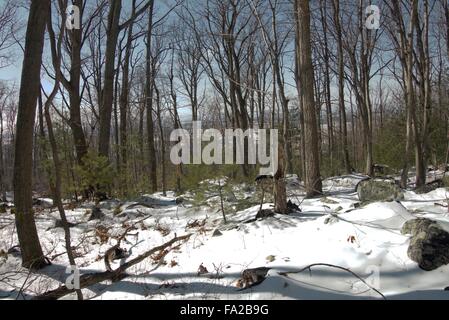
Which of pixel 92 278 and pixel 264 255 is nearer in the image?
pixel 264 255

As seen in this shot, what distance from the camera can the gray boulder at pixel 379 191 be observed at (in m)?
5.60

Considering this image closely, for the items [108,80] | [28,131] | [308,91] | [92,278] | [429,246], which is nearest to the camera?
[429,246]

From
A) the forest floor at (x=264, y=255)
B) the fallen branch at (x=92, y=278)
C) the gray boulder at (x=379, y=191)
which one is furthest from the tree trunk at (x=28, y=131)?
the gray boulder at (x=379, y=191)

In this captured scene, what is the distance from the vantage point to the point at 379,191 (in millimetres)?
5699

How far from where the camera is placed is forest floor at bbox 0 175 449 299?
3355 millimetres

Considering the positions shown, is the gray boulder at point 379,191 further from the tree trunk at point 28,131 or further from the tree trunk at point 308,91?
the tree trunk at point 28,131

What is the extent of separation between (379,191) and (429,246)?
2342 millimetres

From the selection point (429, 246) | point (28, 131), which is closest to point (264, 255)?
point (429, 246)

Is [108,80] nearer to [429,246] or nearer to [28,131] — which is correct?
[28,131]

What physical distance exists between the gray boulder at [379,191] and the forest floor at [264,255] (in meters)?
0.19

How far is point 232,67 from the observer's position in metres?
16.7

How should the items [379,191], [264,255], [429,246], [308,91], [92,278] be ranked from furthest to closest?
[308,91] < [379,191] < [92,278] < [264,255] < [429,246]
